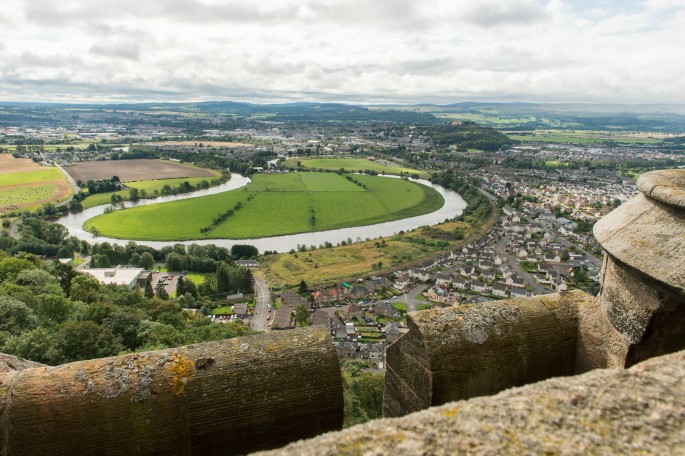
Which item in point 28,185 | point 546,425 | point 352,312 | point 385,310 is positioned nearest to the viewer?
point 546,425

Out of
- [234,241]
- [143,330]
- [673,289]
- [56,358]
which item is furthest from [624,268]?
[234,241]

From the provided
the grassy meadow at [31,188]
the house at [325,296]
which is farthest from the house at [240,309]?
the grassy meadow at [31,188]

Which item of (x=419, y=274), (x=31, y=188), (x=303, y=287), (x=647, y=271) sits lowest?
(x=419, y=274)

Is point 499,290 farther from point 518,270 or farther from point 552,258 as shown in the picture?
point 552,258

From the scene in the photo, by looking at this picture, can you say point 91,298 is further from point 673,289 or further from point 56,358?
point 673,289

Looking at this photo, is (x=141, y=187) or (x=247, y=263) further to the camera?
(x=141, y=187)

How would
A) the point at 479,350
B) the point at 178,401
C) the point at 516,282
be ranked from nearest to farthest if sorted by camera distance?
the point at 178,401 < the point at 479,350 < the point at 516,282

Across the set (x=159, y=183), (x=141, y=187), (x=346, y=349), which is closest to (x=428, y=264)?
(x=346, y=349)
